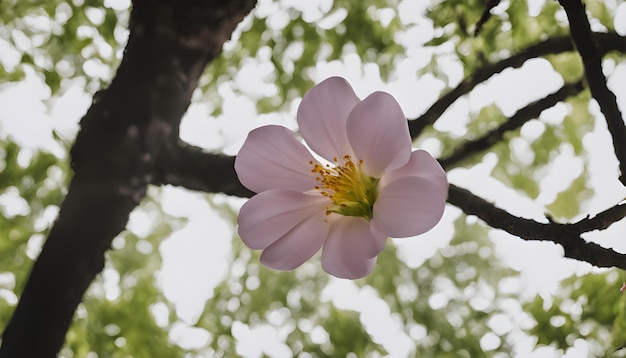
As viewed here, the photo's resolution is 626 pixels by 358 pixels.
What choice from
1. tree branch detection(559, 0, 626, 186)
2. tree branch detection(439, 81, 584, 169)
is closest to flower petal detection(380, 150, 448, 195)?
tree branch detection(559, 0, 626, 186)

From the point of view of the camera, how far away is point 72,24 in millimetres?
1036

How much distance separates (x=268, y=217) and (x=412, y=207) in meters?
0.09

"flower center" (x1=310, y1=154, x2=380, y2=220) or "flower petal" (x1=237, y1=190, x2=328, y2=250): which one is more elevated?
"flower center" (x1=310, y1=154, x2=380, y2=220)

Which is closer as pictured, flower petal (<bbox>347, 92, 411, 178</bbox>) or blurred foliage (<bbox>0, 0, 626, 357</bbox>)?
flower petal (<bbox>347, 92, 411, 178</bbox>)

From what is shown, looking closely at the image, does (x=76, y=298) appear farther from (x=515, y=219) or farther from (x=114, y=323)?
(x=515, y=219)

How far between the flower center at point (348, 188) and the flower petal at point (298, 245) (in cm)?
1

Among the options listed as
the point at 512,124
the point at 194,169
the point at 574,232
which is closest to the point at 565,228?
the point at 574,232

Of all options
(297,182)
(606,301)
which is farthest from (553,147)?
(297,182)

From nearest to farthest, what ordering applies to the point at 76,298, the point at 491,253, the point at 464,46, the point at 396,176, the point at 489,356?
the point at 396,176, the point at 76,298, the point at 464,46, the point at 489,356, the point at 491,253

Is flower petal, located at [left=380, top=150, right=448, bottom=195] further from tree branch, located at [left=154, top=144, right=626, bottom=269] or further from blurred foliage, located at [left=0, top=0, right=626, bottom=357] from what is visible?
blurred foliage, located at [left=0, top=0, right=626, bottom=357]

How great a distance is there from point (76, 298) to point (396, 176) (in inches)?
19.2

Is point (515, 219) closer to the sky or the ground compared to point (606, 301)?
closer to the sky

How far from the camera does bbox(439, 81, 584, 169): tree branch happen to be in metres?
0.61

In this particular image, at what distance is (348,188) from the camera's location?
0.40 m
